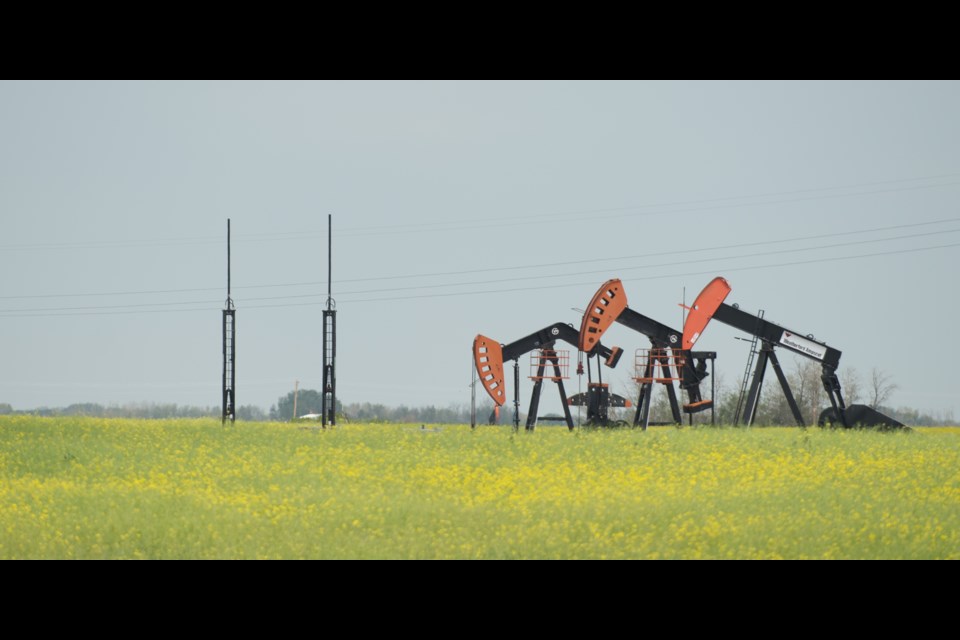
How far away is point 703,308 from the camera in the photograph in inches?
1240

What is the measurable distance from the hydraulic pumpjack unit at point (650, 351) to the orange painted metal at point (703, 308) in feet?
1.01

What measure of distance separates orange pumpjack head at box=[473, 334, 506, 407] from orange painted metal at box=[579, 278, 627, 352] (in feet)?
17.9

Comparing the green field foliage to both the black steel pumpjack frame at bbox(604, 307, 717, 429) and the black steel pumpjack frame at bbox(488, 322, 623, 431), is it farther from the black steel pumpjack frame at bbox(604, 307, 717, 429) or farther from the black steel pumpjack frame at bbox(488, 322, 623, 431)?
the black steel pumpjack frame at bbox(488, 322, 623, 431)

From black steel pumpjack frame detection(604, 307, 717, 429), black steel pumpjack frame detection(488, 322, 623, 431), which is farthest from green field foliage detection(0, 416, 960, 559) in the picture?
black steel pumpjack frame detection(488, 322, 623, 431)

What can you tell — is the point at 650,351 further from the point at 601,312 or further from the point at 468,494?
the point at 468,494

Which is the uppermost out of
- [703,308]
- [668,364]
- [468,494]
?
[703,308]

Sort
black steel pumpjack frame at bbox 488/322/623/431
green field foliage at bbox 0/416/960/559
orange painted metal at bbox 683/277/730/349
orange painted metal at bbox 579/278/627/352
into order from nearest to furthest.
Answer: green field foliage at bbox 0/416/960/559 → orange painted metal at bbox 579/278/627/352 → orange painted metal at bbox 683/277/730/349 → black steel pumpjack frame at bbox 488/322/623/431

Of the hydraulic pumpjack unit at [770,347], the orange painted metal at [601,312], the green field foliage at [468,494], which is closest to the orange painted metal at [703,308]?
the hydraulic pumpjack unit at [770,347]

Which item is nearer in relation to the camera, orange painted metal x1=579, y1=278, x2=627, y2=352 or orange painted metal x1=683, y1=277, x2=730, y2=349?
orange painted metal x1=579, y1=278, x2=627, y2=352

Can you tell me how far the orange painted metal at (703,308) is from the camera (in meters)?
31.3

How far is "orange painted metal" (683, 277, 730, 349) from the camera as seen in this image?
31328mm

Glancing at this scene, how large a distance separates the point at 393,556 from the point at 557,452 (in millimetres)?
9659

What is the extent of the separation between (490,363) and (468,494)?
55.6 ft

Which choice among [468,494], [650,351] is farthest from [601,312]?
[468,494]
